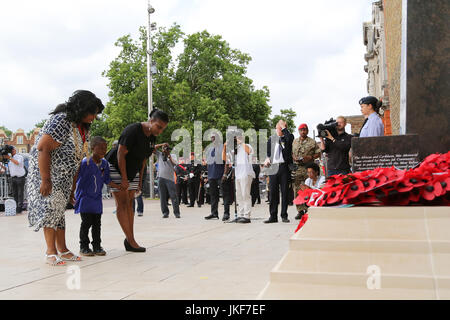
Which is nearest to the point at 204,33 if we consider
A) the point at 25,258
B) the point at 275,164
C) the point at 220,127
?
the point at 220,127

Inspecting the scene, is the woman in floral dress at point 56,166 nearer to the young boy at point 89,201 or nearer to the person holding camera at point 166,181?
the young boy at point 89,201

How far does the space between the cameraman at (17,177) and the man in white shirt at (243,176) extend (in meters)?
8.21

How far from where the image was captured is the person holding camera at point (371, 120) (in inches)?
253

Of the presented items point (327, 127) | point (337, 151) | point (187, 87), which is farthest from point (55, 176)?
point (187, 87)

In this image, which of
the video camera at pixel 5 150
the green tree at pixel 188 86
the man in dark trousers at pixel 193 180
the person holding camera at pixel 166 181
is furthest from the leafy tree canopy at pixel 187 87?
the person holding camera at pixel 166 181

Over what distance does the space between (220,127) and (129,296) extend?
31709 mm

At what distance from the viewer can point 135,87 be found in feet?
122

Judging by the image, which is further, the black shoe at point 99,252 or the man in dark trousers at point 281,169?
the man in dark trousers at point 281,169

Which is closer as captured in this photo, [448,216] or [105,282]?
[448,216]

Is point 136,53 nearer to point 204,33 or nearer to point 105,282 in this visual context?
point 204,33

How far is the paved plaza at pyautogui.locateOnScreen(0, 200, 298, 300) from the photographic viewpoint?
13.2 feet

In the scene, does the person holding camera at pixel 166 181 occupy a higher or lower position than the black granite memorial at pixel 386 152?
lower

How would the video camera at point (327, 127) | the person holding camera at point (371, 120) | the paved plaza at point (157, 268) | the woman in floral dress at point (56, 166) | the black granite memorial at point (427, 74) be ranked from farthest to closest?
1. the video camera at point (327, 127)
2. the person holding camera at point (371, 120)
3. the black granite memorial at point (427, 74)
4. the woman in floral dress at point (56, 166)
5. the paved plaza at point (157, 268)

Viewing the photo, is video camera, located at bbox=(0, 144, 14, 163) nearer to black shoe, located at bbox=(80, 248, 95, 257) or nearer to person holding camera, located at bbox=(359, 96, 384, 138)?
black shoe, located at bbox=(80, 248, 95, 257)
